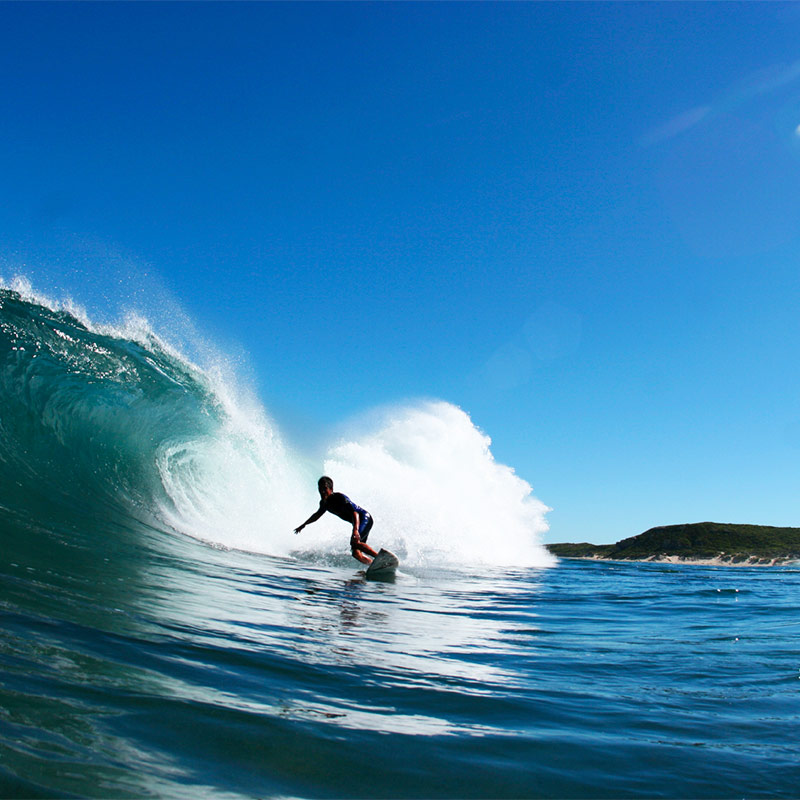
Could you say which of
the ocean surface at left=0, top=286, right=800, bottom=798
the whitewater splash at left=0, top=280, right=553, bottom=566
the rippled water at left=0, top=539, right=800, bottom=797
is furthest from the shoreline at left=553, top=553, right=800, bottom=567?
the rippled water at left=0, top=539, right=800, bottom=797

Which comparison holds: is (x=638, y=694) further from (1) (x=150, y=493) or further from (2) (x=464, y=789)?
(1) (x=150, y=493)

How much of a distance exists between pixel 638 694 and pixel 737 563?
62.0 metres

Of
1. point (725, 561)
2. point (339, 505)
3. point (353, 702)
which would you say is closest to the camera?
point (353, 702)

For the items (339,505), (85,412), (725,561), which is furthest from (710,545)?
(85,412)

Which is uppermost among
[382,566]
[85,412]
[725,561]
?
[85,412]

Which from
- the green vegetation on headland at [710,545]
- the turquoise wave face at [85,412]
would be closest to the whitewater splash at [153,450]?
the turquoise wave face at [85,412]

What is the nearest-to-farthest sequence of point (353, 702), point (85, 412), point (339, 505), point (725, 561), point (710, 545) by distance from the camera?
point (353, 702)
point (339, 505)
point (85, 412)
point (725, 561)
point (710, 545)

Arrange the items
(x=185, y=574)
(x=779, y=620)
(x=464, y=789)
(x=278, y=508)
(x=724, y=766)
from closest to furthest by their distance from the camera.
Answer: (x=464, y=789) < (x=724, y=766) < (x=185, y=574) < (x=779, y=620) < (x=278, y=508)

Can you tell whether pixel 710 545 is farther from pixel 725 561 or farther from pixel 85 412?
pixel 85 412

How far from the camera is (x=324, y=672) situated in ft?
11.7

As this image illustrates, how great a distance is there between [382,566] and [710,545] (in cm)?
6833

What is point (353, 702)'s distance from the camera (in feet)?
10.0

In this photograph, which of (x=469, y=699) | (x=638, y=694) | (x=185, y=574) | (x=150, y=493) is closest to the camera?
(x=469, y=699)

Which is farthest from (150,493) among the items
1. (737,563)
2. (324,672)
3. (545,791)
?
(737,563)
